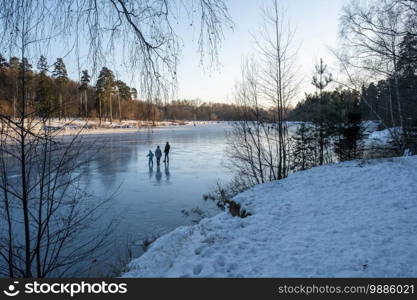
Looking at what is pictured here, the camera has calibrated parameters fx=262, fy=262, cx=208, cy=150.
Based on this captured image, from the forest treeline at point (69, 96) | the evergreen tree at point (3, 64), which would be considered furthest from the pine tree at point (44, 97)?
the evergreen tree at point (3, 64)

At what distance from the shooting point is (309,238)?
4.38 m

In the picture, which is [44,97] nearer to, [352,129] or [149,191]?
[149,191]

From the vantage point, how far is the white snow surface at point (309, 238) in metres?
3.52

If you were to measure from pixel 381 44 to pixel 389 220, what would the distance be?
955 centimetres

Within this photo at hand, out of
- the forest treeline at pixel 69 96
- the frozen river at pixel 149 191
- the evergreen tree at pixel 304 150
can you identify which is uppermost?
the forest treeline at pixel 69 96

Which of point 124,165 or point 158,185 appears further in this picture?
point 124,165

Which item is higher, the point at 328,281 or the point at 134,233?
the point at 328,281

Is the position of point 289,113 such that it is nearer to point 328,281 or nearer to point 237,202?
point 237,202

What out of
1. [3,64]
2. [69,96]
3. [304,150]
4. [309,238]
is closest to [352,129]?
[304,150]

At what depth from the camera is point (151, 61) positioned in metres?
2.13

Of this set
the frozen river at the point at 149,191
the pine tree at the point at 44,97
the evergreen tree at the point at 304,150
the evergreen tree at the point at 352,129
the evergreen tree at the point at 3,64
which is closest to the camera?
the evergreen tree at the point at 3,64

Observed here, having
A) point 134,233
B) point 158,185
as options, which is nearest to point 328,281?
point 134,233

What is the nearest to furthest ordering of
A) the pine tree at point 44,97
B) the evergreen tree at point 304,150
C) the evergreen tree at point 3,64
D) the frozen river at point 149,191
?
the evergreen tree at point 3,64 → the pine tree at point 44,97 → the frozen river at point 149,191 → the evergreen tree at point 304,150

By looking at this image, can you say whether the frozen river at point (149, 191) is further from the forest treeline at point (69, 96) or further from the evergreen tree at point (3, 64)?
the evergreen tree at point (3, 64)
